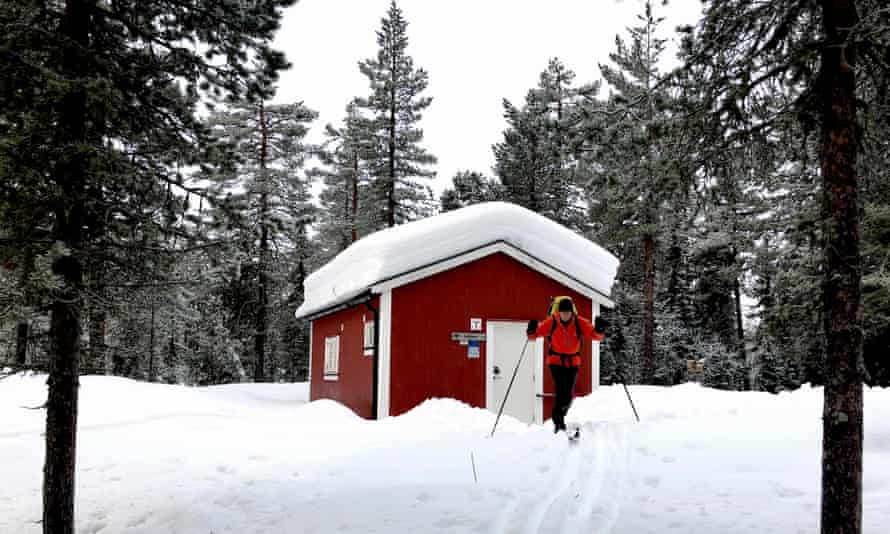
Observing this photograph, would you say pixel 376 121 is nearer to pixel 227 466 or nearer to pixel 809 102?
pixel 227 466

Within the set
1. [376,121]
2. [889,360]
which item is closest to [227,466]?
[889,360]

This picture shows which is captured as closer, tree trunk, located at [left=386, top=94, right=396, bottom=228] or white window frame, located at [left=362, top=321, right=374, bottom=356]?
white window frame, located at [left=362, top=321, right=374, bottom=356]

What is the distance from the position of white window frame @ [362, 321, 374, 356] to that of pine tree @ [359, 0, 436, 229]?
61.1 feet

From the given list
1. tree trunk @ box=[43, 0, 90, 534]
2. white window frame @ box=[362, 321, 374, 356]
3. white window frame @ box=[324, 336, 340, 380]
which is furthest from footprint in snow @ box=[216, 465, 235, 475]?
white window frame @ box=[324, 336, 340, 380]

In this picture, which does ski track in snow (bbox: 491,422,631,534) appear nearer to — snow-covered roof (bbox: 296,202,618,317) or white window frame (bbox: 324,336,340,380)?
snow-covered roof (bbox: 296,202,618,317)

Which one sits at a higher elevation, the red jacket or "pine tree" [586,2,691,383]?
"pine tree" [586,2,691,383]

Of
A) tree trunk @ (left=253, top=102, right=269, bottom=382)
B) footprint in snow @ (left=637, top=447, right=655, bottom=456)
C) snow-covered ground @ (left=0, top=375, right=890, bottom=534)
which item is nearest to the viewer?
snow-covered ground @ (left=0, top=375, right=890, bottom=534)

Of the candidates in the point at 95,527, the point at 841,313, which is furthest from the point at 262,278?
the point at 841,313

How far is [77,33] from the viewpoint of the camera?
782cm

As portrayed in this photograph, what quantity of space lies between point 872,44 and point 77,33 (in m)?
7.48

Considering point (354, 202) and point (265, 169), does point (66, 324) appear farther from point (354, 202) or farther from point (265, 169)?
point (354, 202)

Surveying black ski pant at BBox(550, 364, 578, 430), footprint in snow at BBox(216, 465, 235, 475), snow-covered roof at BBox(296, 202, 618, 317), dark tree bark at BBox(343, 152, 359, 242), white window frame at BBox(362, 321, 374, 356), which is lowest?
footprint in snow at BBox(216, 465, 235, 475)

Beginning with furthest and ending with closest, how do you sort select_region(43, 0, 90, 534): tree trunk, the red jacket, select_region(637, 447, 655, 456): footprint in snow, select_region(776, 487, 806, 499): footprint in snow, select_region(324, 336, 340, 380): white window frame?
select_region(324, 336, 340, 380): white window frame
the red jacket
select_region(637, 447, 655, 456): footprint in snow
select_region(43, 0, 90, 534): tree trunk
select_region(776, 487, 806, 499): footprint in snow

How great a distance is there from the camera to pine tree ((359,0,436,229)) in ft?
112
